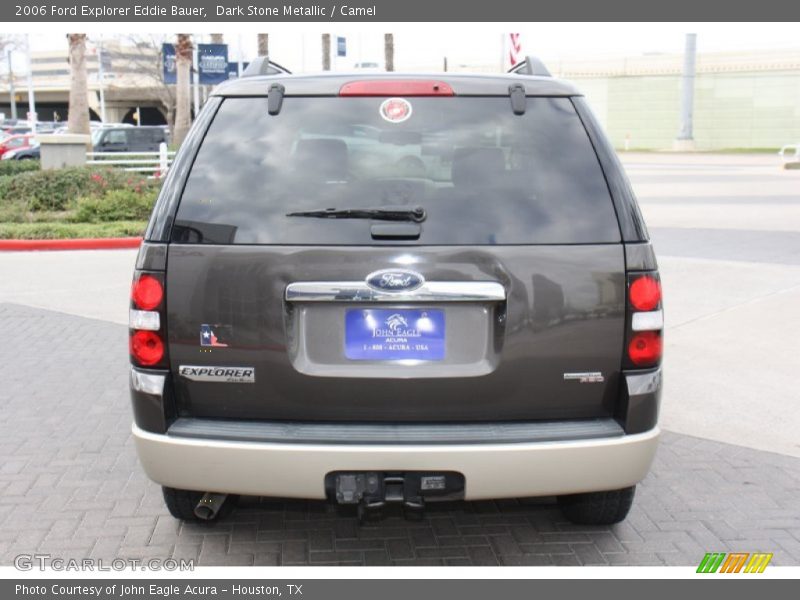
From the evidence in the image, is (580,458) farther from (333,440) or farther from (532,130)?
(532,130)

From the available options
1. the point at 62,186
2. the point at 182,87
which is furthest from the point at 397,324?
the point at 182,87

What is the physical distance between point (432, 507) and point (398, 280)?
1518mm

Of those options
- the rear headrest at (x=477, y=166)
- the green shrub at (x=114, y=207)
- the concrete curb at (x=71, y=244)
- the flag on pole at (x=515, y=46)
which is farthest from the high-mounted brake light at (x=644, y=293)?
the green shrub at (x=114, y=207)

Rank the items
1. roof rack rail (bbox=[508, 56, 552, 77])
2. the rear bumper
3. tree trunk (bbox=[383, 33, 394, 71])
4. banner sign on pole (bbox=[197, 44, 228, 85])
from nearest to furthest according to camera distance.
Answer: the rear bumper
roof rack rail (bbox=[508, 56, 552, 77])
banner sign on pole (bbox=[197, 44, 228, 85])
tree trunk (bbox=[383, 33, 394, 71])

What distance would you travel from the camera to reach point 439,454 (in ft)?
10.3

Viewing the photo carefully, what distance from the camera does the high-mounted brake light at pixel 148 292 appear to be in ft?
10.7

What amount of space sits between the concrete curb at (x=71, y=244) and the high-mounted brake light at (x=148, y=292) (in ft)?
35.4

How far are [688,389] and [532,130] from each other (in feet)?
11.5

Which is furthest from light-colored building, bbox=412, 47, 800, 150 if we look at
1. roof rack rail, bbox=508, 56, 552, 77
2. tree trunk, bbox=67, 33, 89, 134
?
roof rack rail, bbox=508, 56, 552, 77

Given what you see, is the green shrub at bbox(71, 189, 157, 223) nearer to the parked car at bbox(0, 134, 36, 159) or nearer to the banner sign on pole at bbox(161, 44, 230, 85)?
the banner sign on pole at bbox(161, 44, 230, 85)

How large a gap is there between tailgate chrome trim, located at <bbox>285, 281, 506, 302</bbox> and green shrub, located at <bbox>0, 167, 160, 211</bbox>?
1451cm

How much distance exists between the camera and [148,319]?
328cm

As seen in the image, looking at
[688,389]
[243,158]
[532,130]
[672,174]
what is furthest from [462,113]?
[672,174]

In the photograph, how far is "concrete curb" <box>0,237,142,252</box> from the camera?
1361 centimetres
